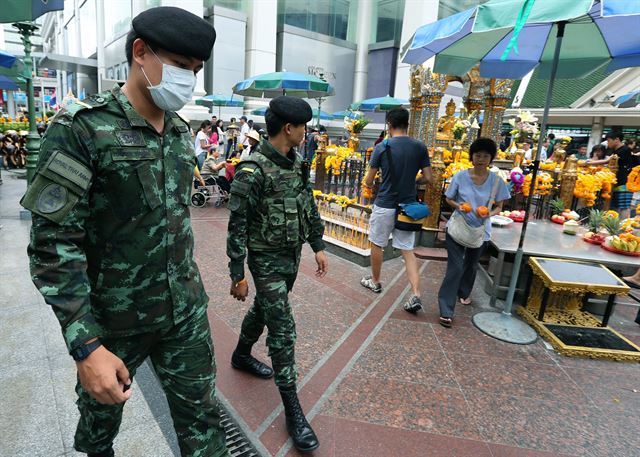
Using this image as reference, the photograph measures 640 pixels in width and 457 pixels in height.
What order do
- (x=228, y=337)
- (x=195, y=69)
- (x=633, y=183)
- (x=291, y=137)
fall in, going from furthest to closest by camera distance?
(x=633, y=183) < (x=228, y=337) < (x=291, y=137) < (x=195, y=69)

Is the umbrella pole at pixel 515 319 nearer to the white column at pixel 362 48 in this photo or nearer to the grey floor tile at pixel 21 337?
the grey floor tile at pixel 21 337

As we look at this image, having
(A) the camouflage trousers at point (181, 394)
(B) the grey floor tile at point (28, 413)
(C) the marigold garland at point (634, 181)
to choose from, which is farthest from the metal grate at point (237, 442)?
(C) the marigold garland at point (634, 181)

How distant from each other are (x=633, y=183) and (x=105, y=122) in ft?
26.2

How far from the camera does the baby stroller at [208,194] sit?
894 cm

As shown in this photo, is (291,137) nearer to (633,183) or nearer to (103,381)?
(103,381)

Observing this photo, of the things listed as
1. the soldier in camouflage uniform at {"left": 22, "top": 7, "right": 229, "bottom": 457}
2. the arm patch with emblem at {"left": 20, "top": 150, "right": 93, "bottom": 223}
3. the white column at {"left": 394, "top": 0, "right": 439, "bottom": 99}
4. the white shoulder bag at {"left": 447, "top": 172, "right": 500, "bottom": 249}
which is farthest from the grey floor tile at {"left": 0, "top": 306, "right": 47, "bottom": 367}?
the white column at {"left": 394, "top": 0, "right": 439, "bottom": 99}

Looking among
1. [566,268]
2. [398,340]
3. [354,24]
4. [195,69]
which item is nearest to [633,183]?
[566,268]

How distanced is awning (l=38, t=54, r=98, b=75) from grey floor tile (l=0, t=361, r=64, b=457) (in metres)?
25.9

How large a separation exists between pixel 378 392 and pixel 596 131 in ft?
70.2

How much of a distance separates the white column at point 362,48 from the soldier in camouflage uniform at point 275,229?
993 inches

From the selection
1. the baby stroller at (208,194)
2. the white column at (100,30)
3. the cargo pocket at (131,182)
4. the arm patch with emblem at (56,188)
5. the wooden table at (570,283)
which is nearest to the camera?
the arm patch with emblem at (56,188)

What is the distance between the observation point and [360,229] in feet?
19.7

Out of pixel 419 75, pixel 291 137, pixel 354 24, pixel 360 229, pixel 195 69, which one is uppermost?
pixel 354 24

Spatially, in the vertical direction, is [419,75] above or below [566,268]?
above
